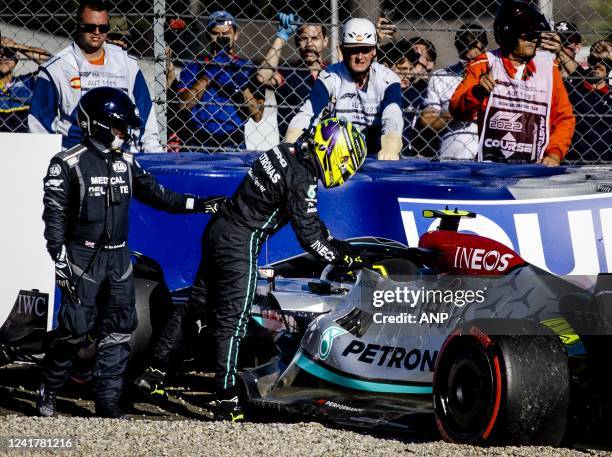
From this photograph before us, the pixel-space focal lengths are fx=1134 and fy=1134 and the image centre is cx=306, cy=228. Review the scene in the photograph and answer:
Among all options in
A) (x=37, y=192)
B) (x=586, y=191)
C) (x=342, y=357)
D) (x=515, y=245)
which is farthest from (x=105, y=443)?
(x=586, y=191)

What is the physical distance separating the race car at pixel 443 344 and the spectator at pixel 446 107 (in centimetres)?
172

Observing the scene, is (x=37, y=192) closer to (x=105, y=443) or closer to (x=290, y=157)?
(x=290, y=157)

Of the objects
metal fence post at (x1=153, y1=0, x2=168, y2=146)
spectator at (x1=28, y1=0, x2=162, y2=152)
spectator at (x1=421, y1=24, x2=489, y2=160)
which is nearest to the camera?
spectator at (x1=28, y1=0, x2=162, y2=152)

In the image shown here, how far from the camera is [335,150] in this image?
5992 mm

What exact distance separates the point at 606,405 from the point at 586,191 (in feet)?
9.21

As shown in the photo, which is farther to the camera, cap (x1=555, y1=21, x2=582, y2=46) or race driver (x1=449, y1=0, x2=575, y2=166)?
cap (x1=555, y1=21, x2=582, y2=46)

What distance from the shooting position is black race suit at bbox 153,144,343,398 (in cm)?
590

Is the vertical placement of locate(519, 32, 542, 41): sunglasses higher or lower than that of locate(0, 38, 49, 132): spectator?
higher

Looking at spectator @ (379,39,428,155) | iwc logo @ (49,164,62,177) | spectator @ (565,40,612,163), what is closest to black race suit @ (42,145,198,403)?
iwc logo @ (49,164,62,177)

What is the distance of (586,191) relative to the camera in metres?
6.94

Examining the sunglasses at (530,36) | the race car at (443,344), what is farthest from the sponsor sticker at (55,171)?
the sunglasses at (530,36)

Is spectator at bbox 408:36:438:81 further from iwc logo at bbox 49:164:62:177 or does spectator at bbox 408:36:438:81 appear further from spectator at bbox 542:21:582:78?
iwc logo at bbox 49:164:62:177

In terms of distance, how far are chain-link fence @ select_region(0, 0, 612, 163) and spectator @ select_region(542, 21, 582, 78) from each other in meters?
0.01

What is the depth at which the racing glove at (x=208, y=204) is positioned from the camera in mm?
6250
